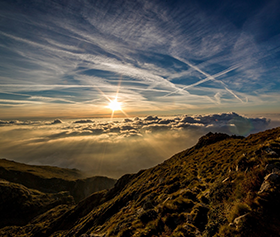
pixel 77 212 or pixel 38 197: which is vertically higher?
pixel 77 212

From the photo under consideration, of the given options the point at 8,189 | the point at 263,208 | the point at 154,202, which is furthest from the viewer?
the point at 8,189

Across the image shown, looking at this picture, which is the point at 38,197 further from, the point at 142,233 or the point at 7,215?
the point at 142,233

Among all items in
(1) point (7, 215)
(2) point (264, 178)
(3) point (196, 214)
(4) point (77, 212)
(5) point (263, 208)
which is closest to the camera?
(5) point (263, 208)

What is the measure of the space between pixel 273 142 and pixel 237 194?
29.2ft

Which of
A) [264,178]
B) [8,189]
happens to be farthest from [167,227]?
[8,189]

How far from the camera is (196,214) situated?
13242mm

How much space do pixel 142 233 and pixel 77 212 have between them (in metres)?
80.7

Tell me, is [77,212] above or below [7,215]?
above

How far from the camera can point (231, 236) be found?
873 cm

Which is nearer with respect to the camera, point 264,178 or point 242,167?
point 264,178

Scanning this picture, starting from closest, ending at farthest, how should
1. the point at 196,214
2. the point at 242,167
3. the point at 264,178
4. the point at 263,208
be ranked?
the point at 263,208, the point at 264,178, the point at 196,214, the point at 242,167

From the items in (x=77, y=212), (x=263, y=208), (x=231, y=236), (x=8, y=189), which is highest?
(x=263, y=208)

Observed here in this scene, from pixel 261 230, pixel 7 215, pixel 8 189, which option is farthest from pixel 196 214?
pixel 8 189

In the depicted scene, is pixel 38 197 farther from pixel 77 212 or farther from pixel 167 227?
pixel 167 227
